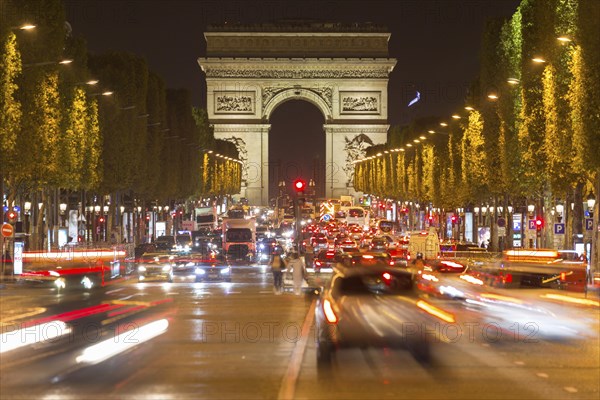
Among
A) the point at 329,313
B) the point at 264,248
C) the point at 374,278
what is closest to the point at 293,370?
the point at 329,313

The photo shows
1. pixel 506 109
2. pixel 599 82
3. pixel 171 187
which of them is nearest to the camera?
pixel 599 82

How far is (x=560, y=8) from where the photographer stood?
50.6 meters

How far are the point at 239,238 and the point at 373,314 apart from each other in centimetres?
6515

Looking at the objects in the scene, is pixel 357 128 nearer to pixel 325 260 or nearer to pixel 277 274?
pixel 325 260

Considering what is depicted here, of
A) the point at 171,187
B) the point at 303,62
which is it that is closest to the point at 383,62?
the point at 303,62

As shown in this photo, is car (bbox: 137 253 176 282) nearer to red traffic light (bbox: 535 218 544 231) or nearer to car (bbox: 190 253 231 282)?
car (bbox: 190 253 231 282)

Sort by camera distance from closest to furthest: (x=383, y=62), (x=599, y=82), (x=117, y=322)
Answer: (x=117, y=322) < (x=599, y=82) < (x=383, y=62)

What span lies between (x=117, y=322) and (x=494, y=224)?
5592 cm

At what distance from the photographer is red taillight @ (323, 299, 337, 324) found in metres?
19.4

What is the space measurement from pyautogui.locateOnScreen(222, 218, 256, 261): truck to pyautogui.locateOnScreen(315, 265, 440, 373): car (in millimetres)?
62855

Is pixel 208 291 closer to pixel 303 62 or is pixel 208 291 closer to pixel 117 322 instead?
pixel 117 322

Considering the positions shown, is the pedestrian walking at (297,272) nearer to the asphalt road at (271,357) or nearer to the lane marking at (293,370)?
the asphalt road at (271,357)

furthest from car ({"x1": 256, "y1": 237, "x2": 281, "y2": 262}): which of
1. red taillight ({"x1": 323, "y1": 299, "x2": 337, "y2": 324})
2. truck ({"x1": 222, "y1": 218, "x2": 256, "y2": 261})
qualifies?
red taillight ({"x1": 323, "y1": 299, "x2": 337, "y2": 324})

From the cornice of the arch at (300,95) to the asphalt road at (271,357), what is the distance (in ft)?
458
